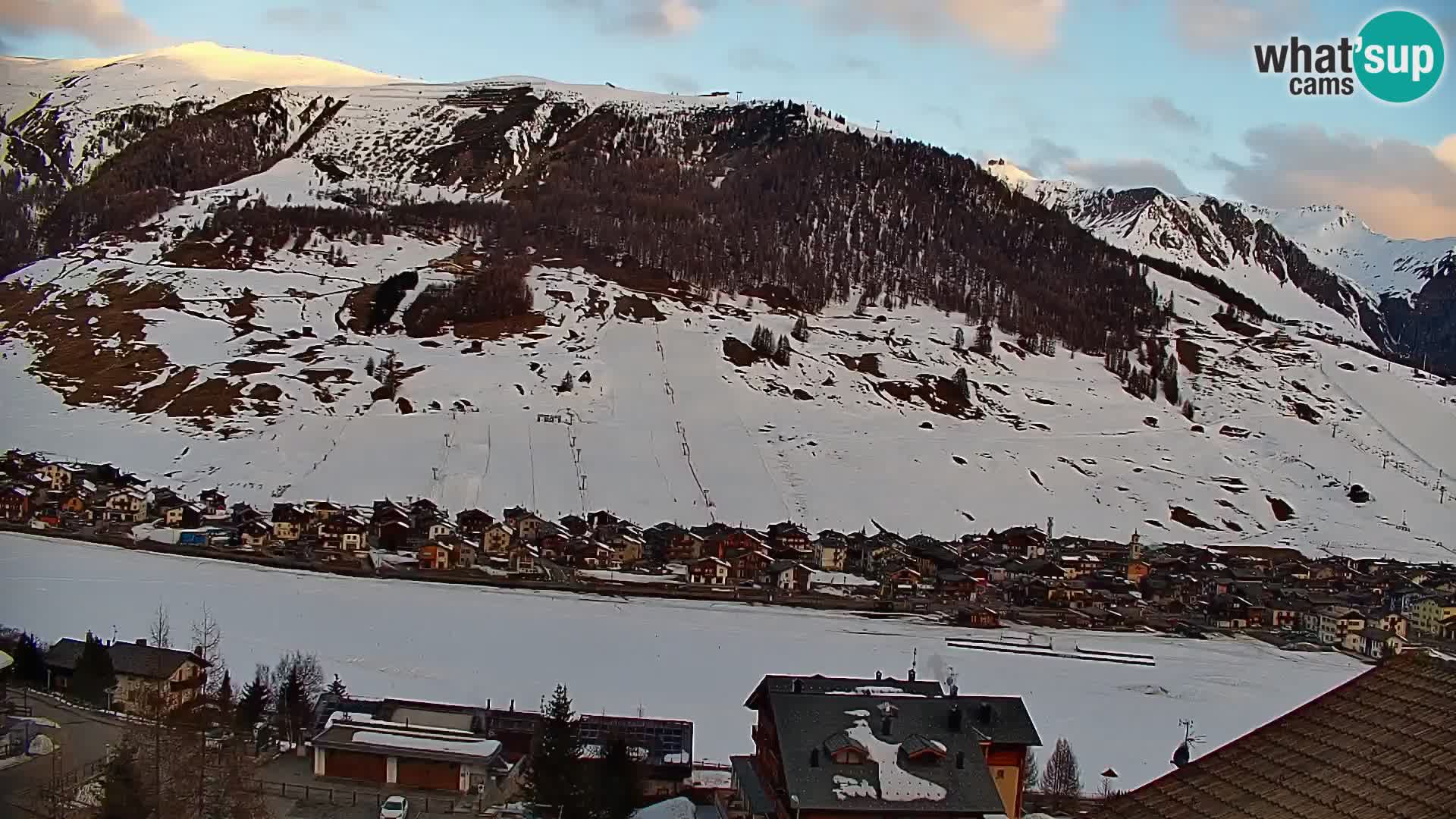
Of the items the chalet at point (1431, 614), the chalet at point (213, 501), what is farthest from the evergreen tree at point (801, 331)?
the chalet at point (1431, 614)

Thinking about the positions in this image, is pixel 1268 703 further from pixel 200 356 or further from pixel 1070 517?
pixel 200 356

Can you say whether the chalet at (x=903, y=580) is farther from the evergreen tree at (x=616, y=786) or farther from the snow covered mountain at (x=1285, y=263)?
the snow covered mountain at (x=1285, y=263)

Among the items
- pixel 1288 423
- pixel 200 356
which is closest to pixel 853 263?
pixel 1288 423

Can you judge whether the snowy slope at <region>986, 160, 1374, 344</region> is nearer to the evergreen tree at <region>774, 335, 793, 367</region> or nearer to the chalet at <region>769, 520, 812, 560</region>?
the evergreen tree at <region>774, 335, 793, 367</region>

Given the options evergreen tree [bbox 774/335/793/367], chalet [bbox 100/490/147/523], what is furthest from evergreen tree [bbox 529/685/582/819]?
evergreen tree [bbox 774/335/793/367]

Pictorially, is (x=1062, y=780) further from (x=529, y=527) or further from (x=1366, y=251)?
(x=1366, y=251)
